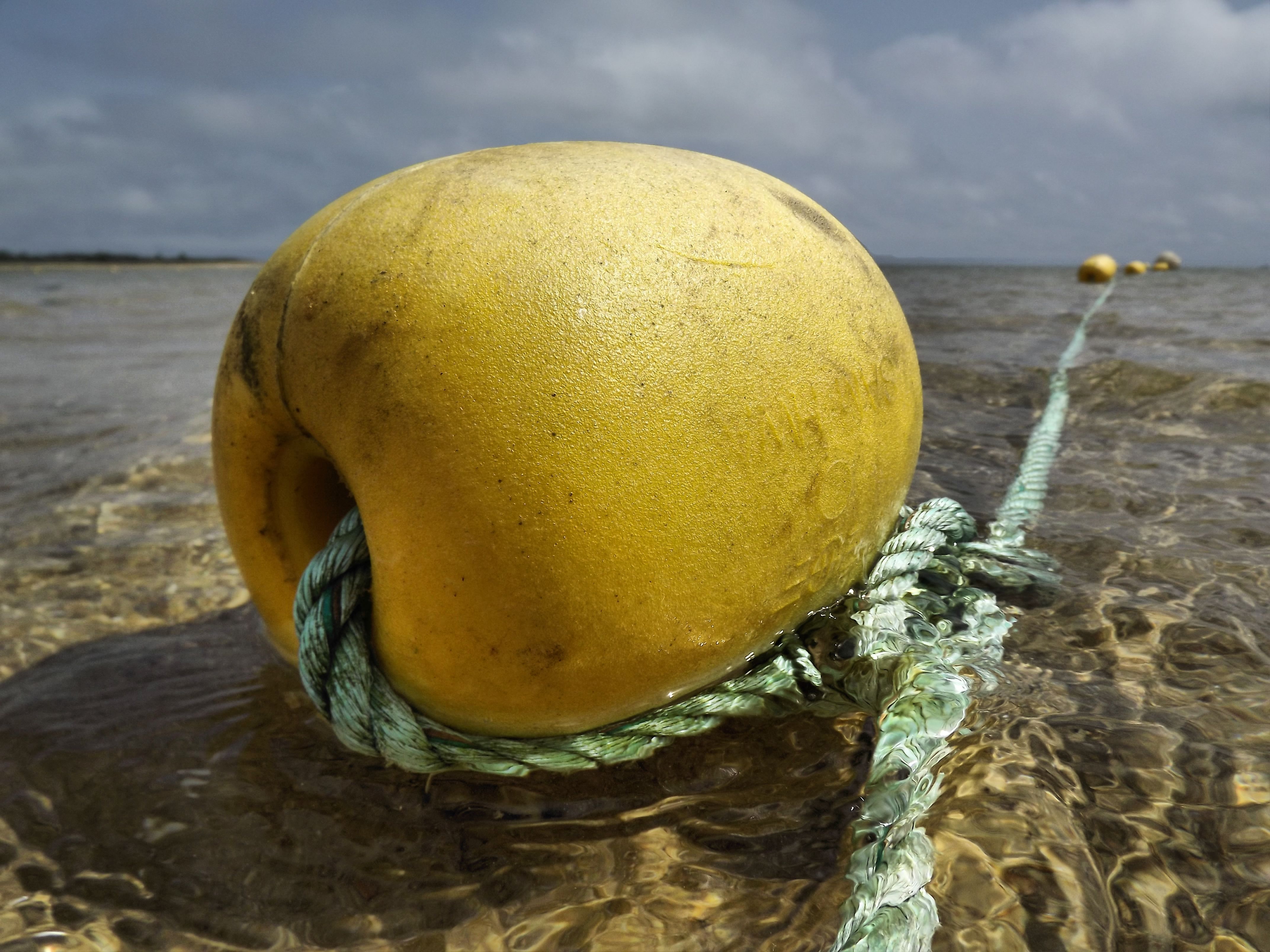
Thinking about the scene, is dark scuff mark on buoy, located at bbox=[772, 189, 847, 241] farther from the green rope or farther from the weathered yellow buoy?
the green rope

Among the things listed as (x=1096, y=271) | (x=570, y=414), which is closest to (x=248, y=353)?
→ (x=570, y=414)

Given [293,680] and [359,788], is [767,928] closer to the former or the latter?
[359,788]

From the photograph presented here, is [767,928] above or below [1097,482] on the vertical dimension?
below

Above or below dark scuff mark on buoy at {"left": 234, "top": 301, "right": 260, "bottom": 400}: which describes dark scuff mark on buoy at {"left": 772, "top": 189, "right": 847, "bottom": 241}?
above

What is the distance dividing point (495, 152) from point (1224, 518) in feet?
7.93

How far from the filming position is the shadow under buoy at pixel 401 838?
1368mm

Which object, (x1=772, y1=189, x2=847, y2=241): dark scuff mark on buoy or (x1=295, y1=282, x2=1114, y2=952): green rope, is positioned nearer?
(x1=295, y1=282, x2=1114, y2=952): green rope

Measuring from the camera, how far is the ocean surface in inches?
53.2

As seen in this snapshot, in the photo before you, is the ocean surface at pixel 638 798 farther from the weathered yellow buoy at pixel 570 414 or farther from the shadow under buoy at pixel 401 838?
the weathered yellow buoy at pixel 570 414

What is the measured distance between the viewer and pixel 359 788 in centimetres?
167

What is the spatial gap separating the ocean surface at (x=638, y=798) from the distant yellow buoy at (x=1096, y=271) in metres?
18.4

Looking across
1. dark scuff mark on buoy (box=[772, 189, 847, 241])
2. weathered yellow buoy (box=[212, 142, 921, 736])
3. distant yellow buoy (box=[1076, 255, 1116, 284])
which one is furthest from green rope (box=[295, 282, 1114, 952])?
distant yellow buoy (box=[1076, 255, 1116, 284])

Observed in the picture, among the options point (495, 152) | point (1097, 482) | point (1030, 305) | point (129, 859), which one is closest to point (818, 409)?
point (495, 152)

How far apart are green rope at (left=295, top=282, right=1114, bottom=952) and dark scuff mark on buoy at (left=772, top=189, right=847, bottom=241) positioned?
616 millimetres
